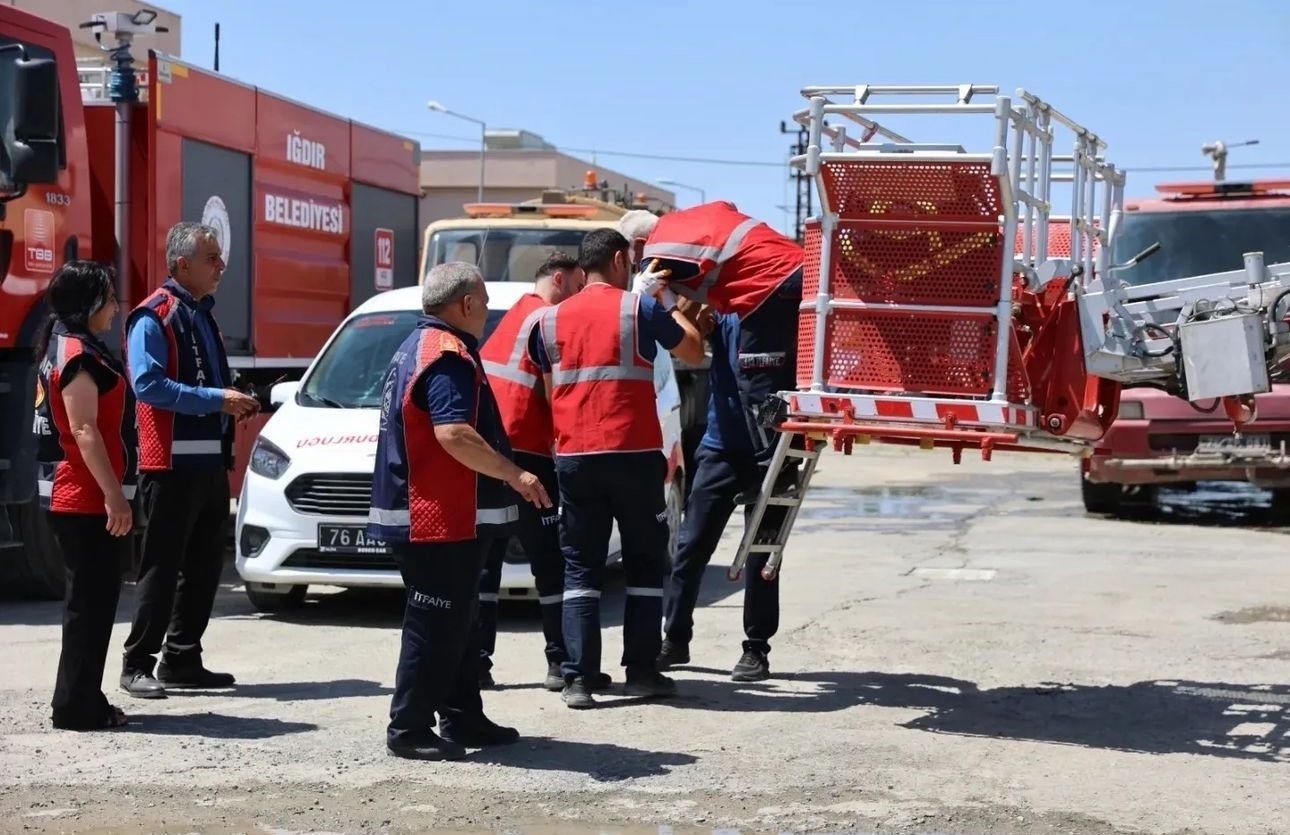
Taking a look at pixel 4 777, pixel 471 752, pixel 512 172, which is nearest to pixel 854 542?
pixel 471 752

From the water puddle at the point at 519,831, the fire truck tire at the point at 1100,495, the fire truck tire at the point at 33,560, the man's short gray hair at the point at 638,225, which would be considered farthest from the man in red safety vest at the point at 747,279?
the fire truck tire at the point at 1100,495

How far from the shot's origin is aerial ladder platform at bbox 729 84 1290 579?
6762 mm

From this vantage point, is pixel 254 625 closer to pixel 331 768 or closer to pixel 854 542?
pixel 331 768

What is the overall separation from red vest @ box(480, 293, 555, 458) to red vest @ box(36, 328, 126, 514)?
5.26ft

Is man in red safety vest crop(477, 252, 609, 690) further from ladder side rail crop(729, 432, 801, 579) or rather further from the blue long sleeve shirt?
the blue long sleeve shirt

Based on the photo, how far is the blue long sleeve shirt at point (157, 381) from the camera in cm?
740

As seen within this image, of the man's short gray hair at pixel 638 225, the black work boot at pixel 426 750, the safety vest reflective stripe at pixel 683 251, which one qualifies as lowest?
the black work boot at pixel 426 750

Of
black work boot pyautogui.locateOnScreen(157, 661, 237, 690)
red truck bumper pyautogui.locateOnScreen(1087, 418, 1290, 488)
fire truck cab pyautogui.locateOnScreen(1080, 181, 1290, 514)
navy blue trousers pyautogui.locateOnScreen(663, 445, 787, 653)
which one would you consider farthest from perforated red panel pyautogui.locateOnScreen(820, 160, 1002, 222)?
fire truck cab pyautogui.locateOnScreen(1080, 181, 1290, 514)

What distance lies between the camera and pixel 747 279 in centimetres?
775

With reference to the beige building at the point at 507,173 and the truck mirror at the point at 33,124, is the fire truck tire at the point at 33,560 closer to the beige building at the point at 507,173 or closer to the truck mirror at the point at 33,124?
the truck mirror at the point at 33,124

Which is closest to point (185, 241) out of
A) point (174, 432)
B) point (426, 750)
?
point (174, 432)

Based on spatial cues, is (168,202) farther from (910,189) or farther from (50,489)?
(910,189)

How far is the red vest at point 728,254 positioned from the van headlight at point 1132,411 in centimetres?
795

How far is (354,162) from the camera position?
14969mm
